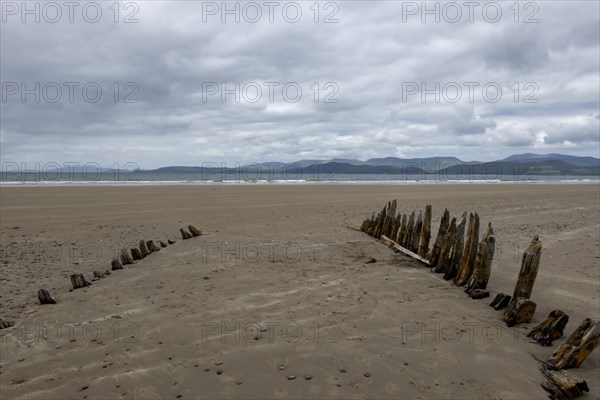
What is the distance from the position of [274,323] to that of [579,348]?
11.5 feet

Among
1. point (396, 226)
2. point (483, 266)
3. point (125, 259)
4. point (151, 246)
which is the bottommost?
point (125, 259)

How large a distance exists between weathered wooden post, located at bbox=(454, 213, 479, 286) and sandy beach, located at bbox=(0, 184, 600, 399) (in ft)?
1.10

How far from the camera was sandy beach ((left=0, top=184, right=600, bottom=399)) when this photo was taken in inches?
173

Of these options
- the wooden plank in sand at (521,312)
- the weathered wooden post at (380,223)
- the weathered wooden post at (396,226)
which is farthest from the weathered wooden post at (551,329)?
the weathered wooden post at (380,223)

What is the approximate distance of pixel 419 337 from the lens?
5285mm

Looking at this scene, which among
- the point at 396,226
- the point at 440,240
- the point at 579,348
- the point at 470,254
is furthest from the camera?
the point at 396,226

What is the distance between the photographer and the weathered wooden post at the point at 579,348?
4.63 meters

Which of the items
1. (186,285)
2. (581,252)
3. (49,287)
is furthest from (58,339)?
(581,252)

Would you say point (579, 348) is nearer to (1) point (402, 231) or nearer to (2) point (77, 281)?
(1) point (402, 231)

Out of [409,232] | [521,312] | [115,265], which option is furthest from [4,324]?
[409,232]

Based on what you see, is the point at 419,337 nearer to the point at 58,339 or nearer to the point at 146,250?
the point at 58,339

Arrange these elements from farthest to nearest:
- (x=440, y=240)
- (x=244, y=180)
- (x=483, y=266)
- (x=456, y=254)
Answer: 1. (x=244, y=180)
2. (x=440, y=240)
3. (x=456, y=254)
4. (x=483, y=266)

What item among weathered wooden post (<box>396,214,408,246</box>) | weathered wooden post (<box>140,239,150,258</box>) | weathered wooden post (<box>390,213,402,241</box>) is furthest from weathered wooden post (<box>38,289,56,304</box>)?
weathered wooden post (<box>390,213,402,241</box>)

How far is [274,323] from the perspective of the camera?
18.9 feet
